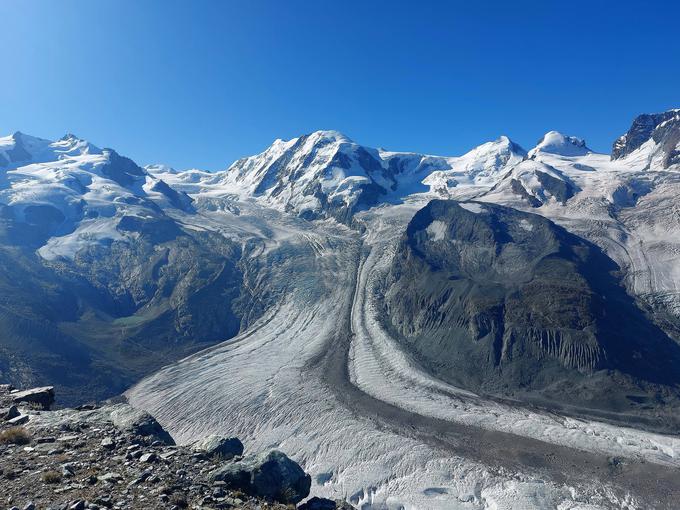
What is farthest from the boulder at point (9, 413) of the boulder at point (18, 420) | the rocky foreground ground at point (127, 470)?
the boulder at point (18, 420)

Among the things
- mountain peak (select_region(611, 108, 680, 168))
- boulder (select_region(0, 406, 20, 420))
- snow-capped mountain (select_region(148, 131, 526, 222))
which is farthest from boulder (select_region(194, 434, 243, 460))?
mountain peak (select_region(611, 108, 680, 168))

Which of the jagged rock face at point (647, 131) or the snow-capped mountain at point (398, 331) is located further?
the jagged rock face at point (647, 131)

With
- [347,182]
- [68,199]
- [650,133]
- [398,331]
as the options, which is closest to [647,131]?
[650,133]

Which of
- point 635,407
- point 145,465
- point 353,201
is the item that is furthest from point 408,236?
point 145,465

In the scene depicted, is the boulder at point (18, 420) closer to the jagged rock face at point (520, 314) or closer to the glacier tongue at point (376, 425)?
the glacier tongue at point (376, 425)

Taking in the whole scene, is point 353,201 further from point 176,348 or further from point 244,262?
point 176,348

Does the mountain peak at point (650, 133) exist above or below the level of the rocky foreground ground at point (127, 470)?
above
